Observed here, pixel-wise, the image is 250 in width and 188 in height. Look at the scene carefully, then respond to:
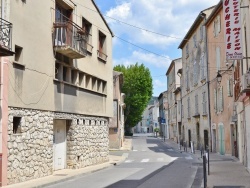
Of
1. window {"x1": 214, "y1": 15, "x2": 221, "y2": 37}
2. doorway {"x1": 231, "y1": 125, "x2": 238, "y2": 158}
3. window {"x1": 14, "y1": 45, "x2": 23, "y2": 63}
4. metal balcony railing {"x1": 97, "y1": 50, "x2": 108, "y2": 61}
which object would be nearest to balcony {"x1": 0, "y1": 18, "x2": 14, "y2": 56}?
window {"x1": 14, "y1": 45, "x2": 23, "y2": 63}

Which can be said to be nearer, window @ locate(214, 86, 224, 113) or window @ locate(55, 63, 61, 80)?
window @ locate(55, 63, 61, 80)

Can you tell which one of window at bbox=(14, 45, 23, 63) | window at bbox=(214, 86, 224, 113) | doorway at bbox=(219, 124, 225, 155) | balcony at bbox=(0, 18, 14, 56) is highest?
balcony at bbox=(0, 18, 14, 56)

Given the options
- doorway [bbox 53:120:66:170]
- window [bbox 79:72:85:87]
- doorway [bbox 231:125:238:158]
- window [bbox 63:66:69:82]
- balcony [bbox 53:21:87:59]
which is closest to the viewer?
balcony [bbox 53:21:87:59]

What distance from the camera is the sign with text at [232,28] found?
1341 cm

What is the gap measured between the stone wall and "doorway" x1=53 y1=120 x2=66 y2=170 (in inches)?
10.9

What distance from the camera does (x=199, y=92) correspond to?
Result: 111 ft

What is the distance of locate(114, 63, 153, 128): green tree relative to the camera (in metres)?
57.7

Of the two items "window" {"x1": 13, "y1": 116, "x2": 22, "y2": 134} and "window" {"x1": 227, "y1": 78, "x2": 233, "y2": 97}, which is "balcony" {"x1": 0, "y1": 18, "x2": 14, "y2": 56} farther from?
"window" {"x1": 227, "y1": 78, "x2": 233, "y2": 97}

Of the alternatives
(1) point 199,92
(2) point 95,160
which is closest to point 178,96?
(1) point 199,92

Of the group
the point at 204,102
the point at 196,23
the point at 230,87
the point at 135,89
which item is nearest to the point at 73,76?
the point at 230,87

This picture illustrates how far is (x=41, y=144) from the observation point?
48.2ft

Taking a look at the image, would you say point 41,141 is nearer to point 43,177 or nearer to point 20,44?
point 43,177

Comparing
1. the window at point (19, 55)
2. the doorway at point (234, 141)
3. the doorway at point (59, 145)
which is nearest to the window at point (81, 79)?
the doorway at point (59, 145)

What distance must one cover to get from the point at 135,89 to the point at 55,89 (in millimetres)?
42018
